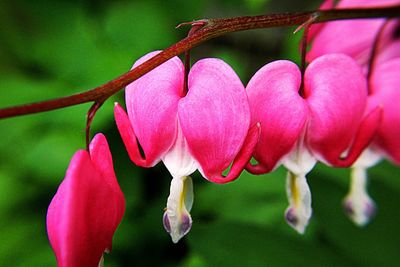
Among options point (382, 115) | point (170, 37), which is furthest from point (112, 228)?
point (170, 37)

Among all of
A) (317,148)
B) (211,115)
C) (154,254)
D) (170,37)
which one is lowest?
(154,254)

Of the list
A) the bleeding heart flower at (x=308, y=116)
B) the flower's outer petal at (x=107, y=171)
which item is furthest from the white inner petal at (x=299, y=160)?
the flower's outer petal at (x=107, y=171)

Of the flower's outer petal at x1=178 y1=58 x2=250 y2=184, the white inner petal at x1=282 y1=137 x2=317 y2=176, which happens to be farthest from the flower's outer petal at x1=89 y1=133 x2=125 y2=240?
the white inner petal at x1=282 y1=137 x2=317 y2=176

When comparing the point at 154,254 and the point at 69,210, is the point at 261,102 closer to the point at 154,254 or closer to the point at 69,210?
the point at 69,210

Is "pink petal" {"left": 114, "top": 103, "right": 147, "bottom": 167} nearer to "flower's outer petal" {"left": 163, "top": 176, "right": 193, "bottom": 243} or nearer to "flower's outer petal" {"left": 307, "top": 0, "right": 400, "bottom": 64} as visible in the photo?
"flower's outer petal" {"left": 163, "top": 176, "right": 193, "bottom": 243}

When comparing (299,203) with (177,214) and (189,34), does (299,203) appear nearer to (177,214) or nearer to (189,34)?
(177,214)

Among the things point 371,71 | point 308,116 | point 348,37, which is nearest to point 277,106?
point 308,116
